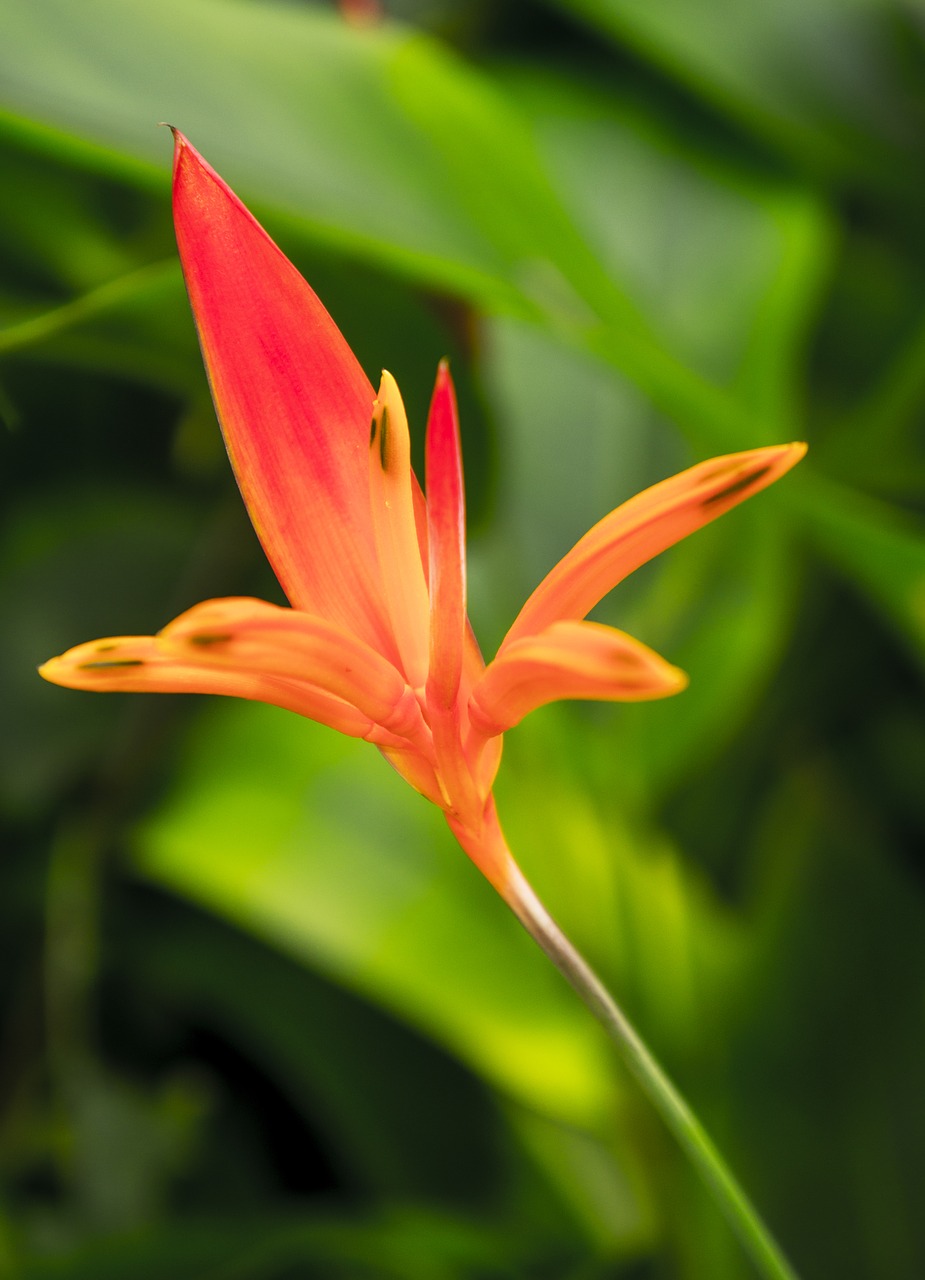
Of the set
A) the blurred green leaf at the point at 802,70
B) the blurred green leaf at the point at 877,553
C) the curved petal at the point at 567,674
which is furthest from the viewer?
the blurred green leaf at the point at 802,70

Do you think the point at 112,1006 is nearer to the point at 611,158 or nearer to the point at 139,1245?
the point at 139,1245

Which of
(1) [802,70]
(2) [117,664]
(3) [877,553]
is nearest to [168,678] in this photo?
(2) [117,664]

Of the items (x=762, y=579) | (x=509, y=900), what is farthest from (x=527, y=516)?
(x=509, y=900)

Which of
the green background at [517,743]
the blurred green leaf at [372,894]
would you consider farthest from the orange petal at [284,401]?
the blurred green leaf at [372,894]

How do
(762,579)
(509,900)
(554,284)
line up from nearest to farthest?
(509,900) < (554,284) < (762,579)

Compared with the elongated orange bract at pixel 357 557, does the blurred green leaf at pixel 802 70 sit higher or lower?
higher

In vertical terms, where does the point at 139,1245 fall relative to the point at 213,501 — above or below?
below

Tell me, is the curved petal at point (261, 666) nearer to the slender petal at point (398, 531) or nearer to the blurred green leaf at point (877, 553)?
the slender petal at point (398, 531)
